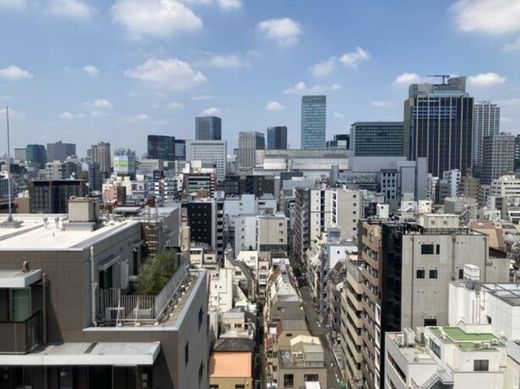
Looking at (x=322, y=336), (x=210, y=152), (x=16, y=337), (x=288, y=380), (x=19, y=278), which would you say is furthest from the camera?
(x=210, y=152)

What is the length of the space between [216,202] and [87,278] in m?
48.9

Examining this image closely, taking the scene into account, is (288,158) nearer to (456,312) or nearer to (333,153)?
(333,153)

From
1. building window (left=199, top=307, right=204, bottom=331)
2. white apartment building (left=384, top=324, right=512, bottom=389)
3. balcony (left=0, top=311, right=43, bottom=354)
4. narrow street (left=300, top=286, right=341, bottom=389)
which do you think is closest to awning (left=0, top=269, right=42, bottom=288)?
balcony (left=0, top=311, right=43, bottom=354)

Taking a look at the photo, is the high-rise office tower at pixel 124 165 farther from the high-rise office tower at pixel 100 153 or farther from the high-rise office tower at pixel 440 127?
the high-rise office tower at pixel 440 127

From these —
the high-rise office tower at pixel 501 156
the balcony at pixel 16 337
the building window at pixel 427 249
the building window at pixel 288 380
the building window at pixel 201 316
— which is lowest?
the building window at pixel 288 380

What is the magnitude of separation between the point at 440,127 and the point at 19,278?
12578 centimetres

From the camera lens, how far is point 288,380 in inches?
878

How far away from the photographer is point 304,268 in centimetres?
5288

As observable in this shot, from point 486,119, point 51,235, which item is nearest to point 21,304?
point 51,235

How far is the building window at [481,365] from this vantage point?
13.0 metres

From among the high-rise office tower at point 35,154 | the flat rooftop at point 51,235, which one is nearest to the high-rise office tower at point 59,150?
the high-rise office tower at point 35,154

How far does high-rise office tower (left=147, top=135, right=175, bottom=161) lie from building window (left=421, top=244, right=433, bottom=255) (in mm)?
154427

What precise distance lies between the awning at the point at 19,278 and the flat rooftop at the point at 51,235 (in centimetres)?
24

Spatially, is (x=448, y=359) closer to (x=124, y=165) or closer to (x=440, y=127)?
(x=124, y=165)
